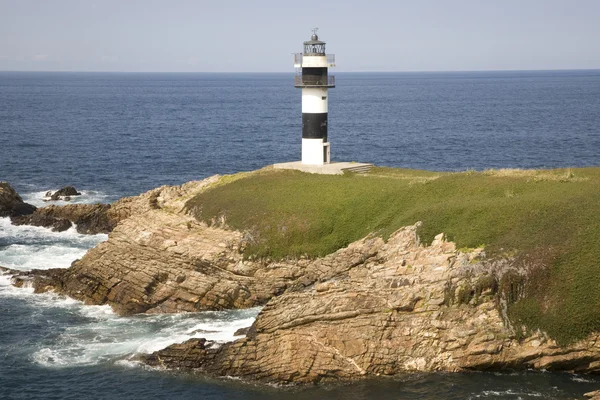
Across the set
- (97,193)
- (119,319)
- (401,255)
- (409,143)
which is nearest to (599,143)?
(409,143)

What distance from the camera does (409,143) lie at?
348 feet

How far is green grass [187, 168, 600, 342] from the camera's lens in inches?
1356

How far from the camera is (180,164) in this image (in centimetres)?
9169

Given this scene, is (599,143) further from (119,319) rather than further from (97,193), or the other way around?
(119,319)

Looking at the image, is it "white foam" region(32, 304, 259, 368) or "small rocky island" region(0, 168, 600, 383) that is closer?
"small rocky island" region(0, 168, 600, 383)

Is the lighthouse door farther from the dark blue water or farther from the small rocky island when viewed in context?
the dark blue water

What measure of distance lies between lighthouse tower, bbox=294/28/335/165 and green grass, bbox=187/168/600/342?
363 centimetres

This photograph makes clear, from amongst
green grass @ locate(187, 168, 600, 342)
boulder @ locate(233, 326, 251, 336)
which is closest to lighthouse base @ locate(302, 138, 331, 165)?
green grass @ locate(187, 168, 600, 342)

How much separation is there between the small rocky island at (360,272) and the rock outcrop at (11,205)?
54.0ft

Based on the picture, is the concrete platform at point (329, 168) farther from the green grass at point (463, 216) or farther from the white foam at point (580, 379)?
the white foam at point (580, 379)

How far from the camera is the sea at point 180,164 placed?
33188mm

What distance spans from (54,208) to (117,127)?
3006 inches

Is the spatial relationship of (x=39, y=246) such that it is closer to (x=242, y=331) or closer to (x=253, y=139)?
(x=242, y=331)

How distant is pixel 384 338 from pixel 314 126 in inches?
1001
